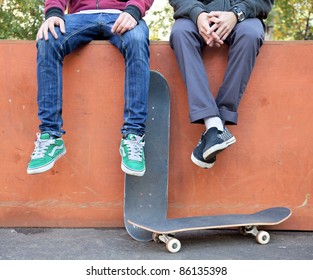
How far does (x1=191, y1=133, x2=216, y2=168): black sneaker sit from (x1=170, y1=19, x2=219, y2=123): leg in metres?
0.13

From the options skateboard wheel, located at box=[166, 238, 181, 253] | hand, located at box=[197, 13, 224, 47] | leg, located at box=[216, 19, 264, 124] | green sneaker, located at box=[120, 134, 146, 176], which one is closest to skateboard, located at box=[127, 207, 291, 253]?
skateboard wheel, located at box=[166, 238, 181, 253]

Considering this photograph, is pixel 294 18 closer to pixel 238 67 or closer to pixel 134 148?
pixel 238 67

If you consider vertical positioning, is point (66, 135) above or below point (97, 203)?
above

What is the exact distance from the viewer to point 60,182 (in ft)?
9.61

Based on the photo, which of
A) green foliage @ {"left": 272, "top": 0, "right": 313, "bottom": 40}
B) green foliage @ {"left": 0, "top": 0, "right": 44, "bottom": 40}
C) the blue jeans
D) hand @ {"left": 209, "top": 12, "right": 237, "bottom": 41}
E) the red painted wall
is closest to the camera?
the blue jeans

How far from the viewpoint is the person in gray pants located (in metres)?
2.64

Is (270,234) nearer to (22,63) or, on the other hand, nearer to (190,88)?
(190,88)

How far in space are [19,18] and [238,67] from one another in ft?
9.44

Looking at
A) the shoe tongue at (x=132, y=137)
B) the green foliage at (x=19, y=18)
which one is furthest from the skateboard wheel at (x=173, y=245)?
the green foliage at (x=19, y=18)

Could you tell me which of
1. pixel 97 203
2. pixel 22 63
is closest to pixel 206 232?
pixel 97 203

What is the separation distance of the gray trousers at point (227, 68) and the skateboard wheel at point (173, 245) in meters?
0.65

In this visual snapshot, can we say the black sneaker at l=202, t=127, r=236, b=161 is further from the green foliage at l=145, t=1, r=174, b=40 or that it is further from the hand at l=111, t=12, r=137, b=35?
Answer: the green foliage at l=145, t=1, r=174, b=40

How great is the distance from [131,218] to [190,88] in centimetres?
80

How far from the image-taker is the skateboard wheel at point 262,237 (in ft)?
8.70
